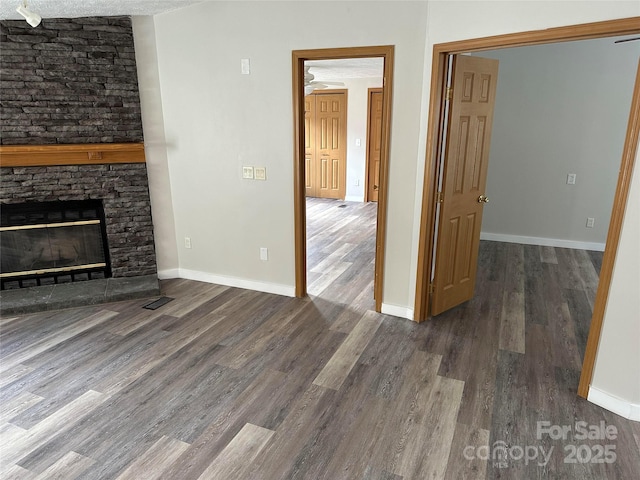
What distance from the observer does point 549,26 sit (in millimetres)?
2287

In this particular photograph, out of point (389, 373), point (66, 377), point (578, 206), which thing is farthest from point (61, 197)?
point (578, 206)

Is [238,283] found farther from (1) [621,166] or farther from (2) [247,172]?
(1) [621,166]

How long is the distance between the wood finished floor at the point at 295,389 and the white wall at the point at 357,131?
4.53 metres

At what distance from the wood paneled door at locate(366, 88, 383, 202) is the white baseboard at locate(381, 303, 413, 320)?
4.62 meters

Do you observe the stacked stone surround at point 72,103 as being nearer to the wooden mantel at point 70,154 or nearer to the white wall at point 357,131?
the wooden mantel at point 70,154

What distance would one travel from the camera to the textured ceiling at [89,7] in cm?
296

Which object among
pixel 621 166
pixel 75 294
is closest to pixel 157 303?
pixel 75 294

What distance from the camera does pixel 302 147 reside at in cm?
352

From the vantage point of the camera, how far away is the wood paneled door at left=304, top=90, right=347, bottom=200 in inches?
321

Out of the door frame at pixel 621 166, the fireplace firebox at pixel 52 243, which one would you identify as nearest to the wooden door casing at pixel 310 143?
the fireplace firebox at pixel 52 243

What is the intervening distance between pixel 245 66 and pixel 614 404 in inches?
138

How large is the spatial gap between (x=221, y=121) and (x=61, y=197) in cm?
160

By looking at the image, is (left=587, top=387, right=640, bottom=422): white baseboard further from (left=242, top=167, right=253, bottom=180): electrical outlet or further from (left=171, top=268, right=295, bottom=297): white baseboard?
(left=242, top=167, right=253, bottom=180): electrical outlet

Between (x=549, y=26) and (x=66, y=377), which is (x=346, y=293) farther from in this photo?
(x=549, y=26)
